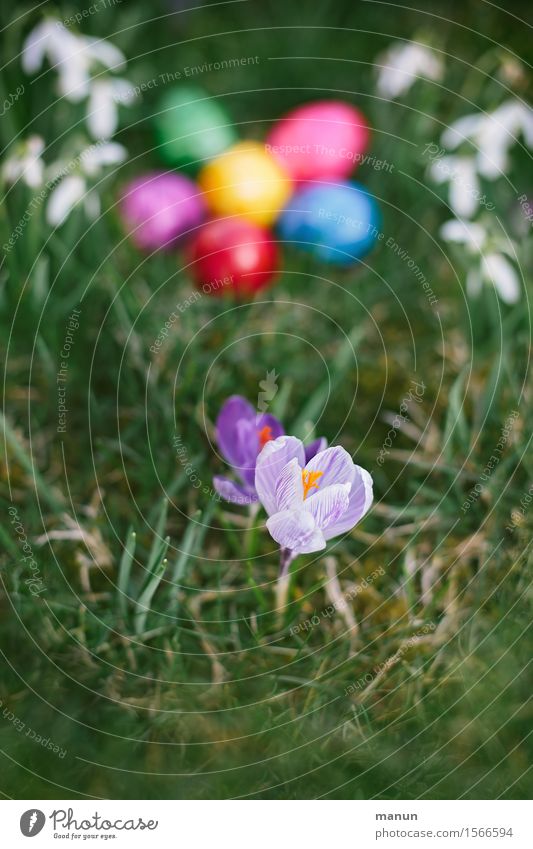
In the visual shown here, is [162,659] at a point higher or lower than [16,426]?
lower

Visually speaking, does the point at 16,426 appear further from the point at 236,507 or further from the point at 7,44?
the point at 7,44

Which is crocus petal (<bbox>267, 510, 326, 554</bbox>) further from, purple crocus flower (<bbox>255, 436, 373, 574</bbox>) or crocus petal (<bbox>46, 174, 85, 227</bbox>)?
crocus petal (<bbox>46, 174, 85, 227</bbox>)

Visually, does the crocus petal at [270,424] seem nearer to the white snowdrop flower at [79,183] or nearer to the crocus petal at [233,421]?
the crocus petal at [233,421]

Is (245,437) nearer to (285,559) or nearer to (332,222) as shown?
(285,559)

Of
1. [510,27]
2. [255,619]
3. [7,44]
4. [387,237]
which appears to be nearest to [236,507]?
[255,619]
